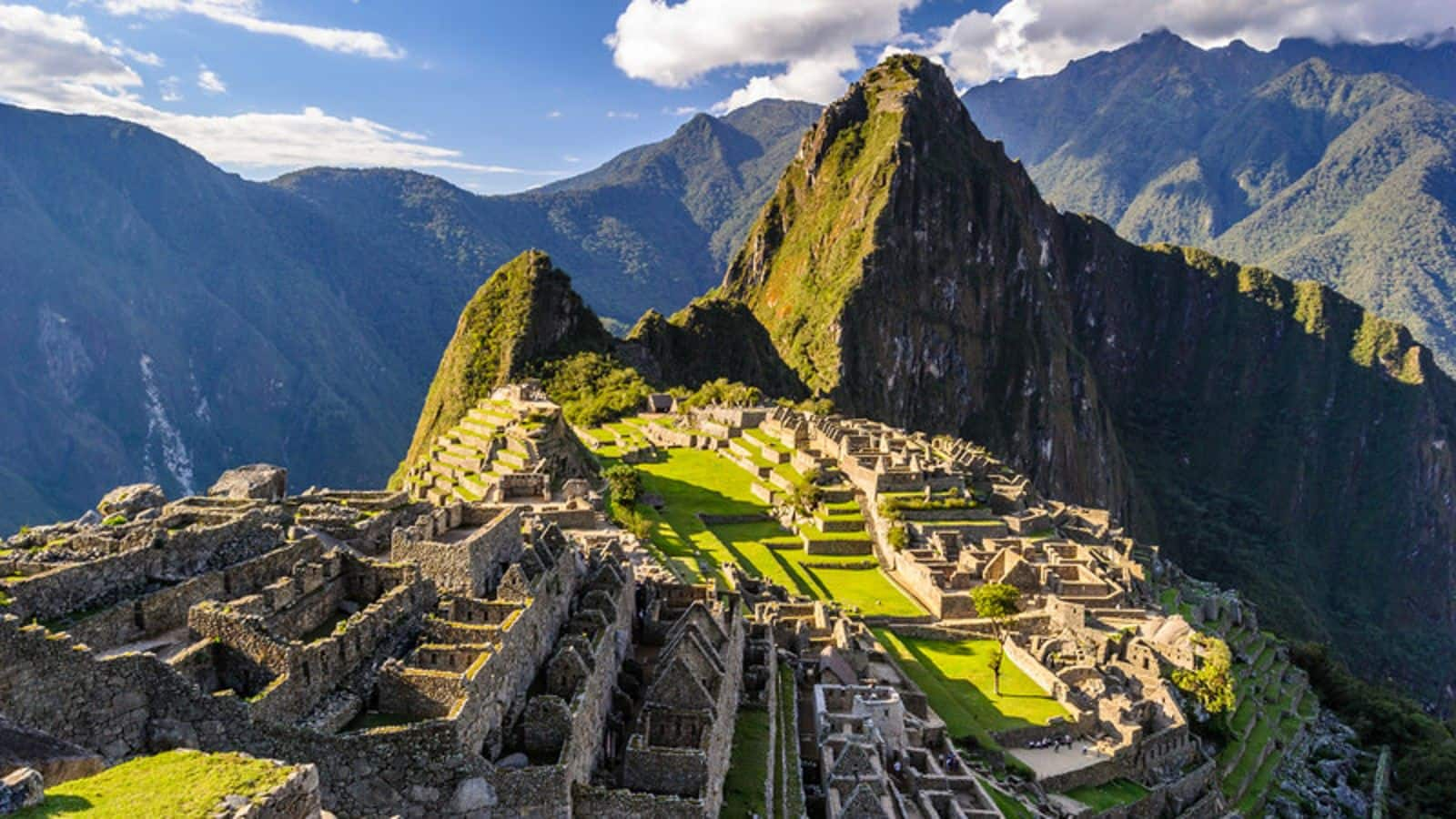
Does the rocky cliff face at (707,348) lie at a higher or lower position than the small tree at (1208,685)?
higher

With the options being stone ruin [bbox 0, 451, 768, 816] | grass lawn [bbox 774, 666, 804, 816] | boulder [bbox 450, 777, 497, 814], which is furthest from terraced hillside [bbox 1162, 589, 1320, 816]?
boulder [bbox 450, 777, 497, 814]

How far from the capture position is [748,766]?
17734mm

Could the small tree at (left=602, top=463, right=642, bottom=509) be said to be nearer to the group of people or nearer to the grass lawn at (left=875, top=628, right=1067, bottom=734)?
the grass lawn at (left=875, top=628, right=1067, bottom=734)

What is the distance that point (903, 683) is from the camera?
Result: 29.1 m

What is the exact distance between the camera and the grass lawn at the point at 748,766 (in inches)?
632

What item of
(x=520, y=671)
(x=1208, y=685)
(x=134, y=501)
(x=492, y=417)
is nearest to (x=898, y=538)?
(x=1208, y=685)

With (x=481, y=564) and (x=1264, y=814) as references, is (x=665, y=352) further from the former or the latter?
(x=481, y=564)

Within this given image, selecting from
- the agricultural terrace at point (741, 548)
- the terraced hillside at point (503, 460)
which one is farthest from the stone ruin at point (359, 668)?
the terraced hillside at point (503, 460)

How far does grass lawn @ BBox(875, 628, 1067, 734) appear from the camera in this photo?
97.2 ft

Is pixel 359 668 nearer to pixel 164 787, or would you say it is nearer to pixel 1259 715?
pixel 164 787

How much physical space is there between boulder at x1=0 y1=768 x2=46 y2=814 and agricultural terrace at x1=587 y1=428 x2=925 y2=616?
23.8m

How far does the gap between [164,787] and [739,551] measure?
35670 millimetres

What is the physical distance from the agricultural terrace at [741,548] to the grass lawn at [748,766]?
35.9 ft

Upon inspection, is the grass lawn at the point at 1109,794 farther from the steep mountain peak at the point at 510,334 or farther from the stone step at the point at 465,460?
the steep mountain peak at the point at 510,334
